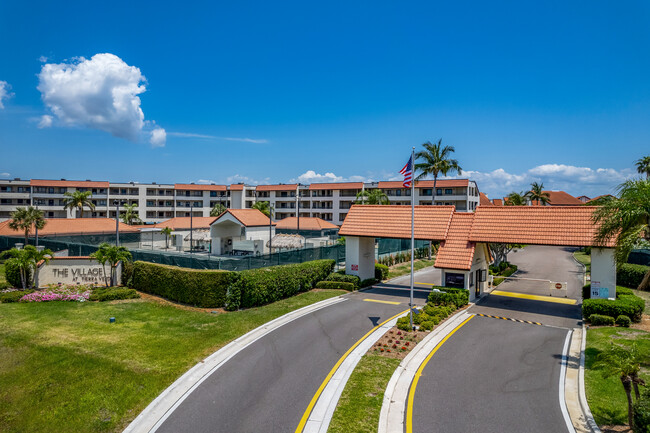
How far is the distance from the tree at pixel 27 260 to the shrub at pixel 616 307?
34.9m

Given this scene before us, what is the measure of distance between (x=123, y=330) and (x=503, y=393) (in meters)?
16.6

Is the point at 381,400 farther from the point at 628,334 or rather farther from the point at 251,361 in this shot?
the point at 628,334

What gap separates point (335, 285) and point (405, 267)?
15.4 metres

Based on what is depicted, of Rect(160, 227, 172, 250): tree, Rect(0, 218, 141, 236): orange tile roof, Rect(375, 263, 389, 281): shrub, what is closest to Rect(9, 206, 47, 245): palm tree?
Rect(0, 218, 141, 236): orange tile roof

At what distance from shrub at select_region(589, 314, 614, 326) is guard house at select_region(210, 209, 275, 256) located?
32.6 m

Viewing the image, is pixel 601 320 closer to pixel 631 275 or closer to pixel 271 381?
pixel 271 381

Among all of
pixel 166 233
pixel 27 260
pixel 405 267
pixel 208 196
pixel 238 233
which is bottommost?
pixel 405 267

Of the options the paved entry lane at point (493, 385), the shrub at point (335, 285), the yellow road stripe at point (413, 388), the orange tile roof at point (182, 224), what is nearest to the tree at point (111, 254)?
the shrub at point (335, 285)

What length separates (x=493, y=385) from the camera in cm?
1294

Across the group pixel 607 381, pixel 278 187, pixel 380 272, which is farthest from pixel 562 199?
pixel 607 381

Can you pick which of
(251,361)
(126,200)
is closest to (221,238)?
(251,361)

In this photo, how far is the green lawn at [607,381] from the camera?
10758 millimetres

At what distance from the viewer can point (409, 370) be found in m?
14.2

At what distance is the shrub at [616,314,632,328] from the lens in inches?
752
